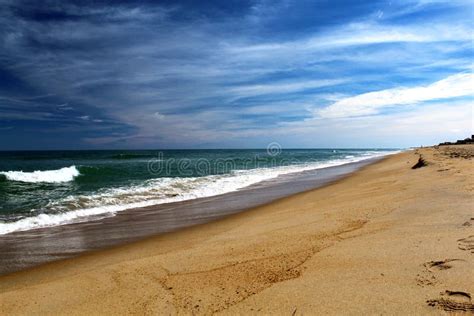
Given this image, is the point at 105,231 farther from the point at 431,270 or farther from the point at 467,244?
the point at 467,244

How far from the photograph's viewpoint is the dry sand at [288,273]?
2.99 m

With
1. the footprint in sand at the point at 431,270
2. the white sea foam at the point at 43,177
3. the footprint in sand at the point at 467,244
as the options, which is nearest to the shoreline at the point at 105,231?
the footprint in sand at the point at 431,270

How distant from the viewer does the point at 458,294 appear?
2771 mm

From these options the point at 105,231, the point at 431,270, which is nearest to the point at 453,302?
the point at 431,270

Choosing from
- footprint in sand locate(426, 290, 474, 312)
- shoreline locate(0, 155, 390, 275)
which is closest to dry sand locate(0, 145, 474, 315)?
footprint in sand locate(426, 290, 474, 312)

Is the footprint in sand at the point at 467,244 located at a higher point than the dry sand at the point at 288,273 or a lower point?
higher

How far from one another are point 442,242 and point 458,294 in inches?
56.1

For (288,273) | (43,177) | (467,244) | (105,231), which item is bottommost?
(105,231)

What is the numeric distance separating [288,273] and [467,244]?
223 cm

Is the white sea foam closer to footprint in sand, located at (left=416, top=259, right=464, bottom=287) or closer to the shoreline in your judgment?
the shoreline

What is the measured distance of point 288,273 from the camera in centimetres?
375

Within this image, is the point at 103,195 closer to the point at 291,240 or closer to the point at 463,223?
the point at 291,240

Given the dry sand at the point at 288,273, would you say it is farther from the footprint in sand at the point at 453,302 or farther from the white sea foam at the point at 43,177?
the white sea foam at the point at 43,177

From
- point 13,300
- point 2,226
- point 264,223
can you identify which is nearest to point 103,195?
point 2,226
